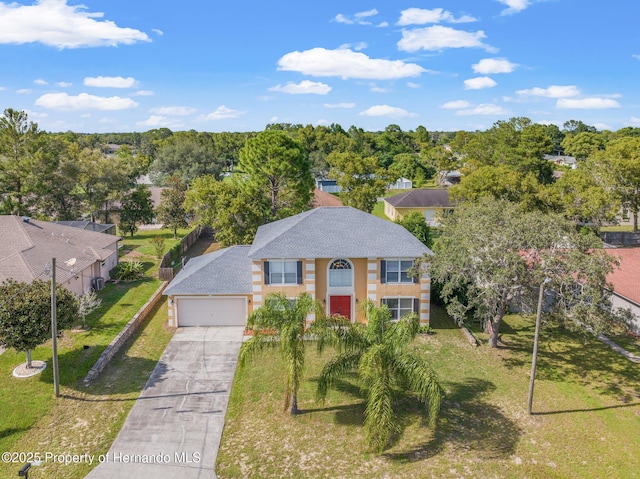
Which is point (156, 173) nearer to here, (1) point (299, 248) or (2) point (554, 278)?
(1) point (299, 248)

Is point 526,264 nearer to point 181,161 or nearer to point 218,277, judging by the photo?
point 218,277

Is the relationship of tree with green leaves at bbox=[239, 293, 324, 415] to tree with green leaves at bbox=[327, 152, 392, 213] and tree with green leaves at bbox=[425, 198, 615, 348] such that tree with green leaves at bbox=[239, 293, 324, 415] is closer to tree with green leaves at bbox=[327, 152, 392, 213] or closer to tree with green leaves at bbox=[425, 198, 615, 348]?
tree with green leaves at bbox=[425, 198, 615, 348]

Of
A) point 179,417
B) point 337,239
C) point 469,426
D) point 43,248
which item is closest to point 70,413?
point 179,417

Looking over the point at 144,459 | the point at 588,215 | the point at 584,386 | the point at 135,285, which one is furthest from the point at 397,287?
the point at 588,215

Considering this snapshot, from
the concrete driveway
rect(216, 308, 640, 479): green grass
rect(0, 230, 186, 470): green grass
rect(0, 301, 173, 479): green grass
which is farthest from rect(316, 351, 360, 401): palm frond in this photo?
rect(0, 230, 186, 470): green grass

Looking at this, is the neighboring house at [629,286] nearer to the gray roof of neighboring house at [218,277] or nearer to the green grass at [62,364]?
the gray roof of neighboring house at [218,277]
